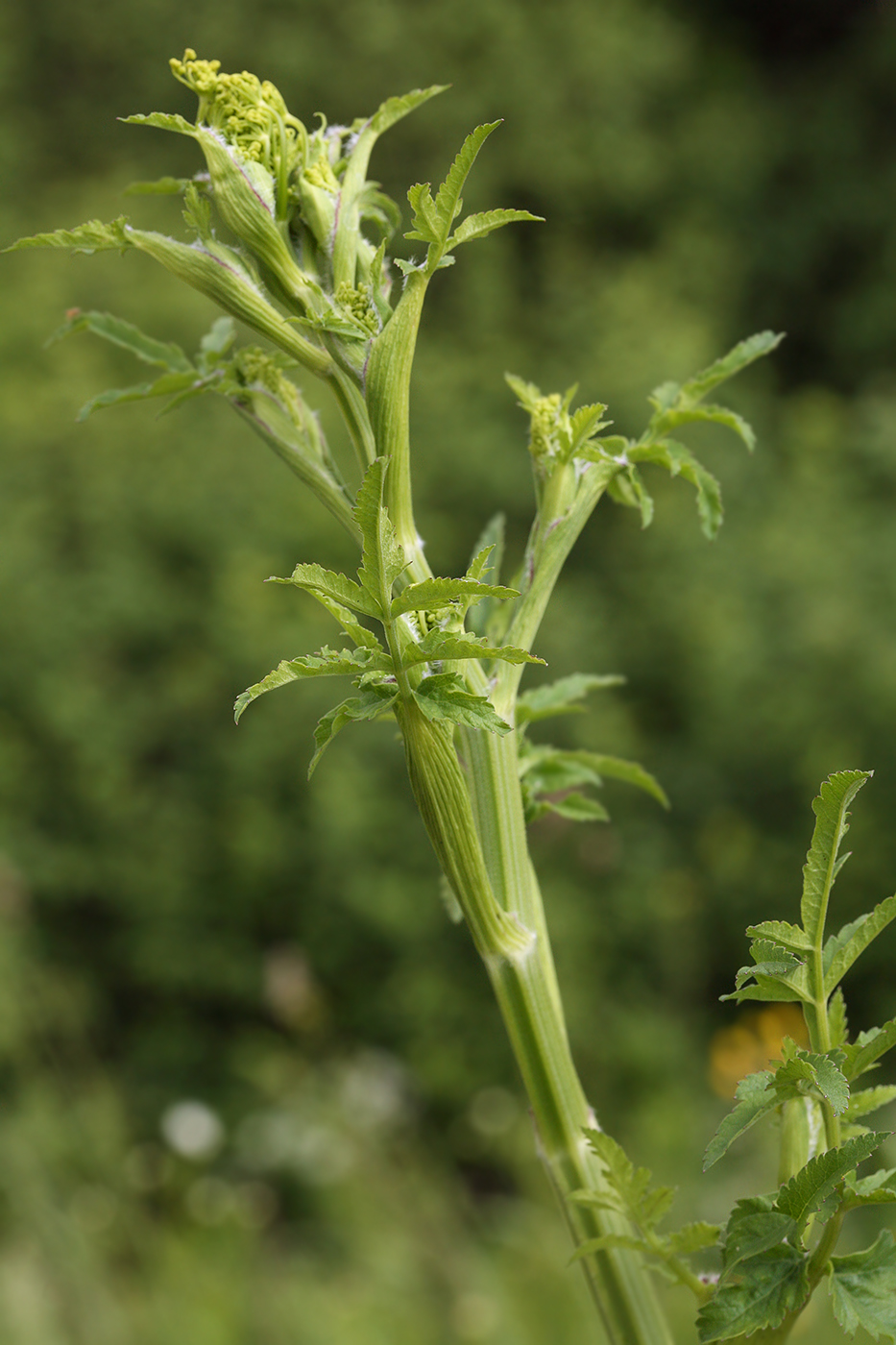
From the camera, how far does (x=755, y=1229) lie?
29.9 inches

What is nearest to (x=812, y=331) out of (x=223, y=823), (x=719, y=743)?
(x=719, y=743)

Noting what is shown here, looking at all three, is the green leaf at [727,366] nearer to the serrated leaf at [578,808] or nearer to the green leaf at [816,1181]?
the serrated leaf at [578,808]

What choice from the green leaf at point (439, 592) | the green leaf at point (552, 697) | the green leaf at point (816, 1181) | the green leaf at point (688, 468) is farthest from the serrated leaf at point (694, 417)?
the green leaf at point (816, 1181)

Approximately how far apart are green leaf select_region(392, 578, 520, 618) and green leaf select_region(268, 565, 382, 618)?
0.06 feet

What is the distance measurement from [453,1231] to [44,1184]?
146 centimetres

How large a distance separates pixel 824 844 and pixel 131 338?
77cm

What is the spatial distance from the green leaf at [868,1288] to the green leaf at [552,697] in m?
0.46

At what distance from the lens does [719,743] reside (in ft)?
19.2

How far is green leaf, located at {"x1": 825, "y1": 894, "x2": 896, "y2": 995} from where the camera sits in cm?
77

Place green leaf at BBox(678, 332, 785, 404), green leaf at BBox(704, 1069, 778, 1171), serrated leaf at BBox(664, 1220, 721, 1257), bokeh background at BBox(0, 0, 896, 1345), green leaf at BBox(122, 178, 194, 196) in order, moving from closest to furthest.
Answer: green leaf at BBox(704, 1069, 778, 1171) < serrated leaf at BBox(664, 1220, 721, 1257) < green leaf at BBox(122, 178, 194, 196) < green leaf at BBox(678, 332, 785, 404) < bokeh background at BBox(0, 0, 896, 1345)

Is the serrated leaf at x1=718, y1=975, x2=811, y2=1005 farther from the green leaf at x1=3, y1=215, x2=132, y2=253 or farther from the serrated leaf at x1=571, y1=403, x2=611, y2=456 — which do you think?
the green leaf at x1=3, y1=215, x2=132, y2=253

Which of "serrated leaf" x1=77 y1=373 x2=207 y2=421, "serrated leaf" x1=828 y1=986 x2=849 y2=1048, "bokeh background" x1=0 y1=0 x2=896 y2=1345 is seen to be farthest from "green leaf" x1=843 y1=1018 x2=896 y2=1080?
"bokeh background" x1=0 y1=0 x2=896 y2=1345

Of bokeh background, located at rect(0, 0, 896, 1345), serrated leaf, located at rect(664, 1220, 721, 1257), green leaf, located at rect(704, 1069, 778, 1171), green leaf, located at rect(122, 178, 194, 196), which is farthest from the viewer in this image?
bokeh background, located at rect(0, 0, 896, 1345)

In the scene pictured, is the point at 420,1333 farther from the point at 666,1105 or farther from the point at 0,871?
the point at 0,871
